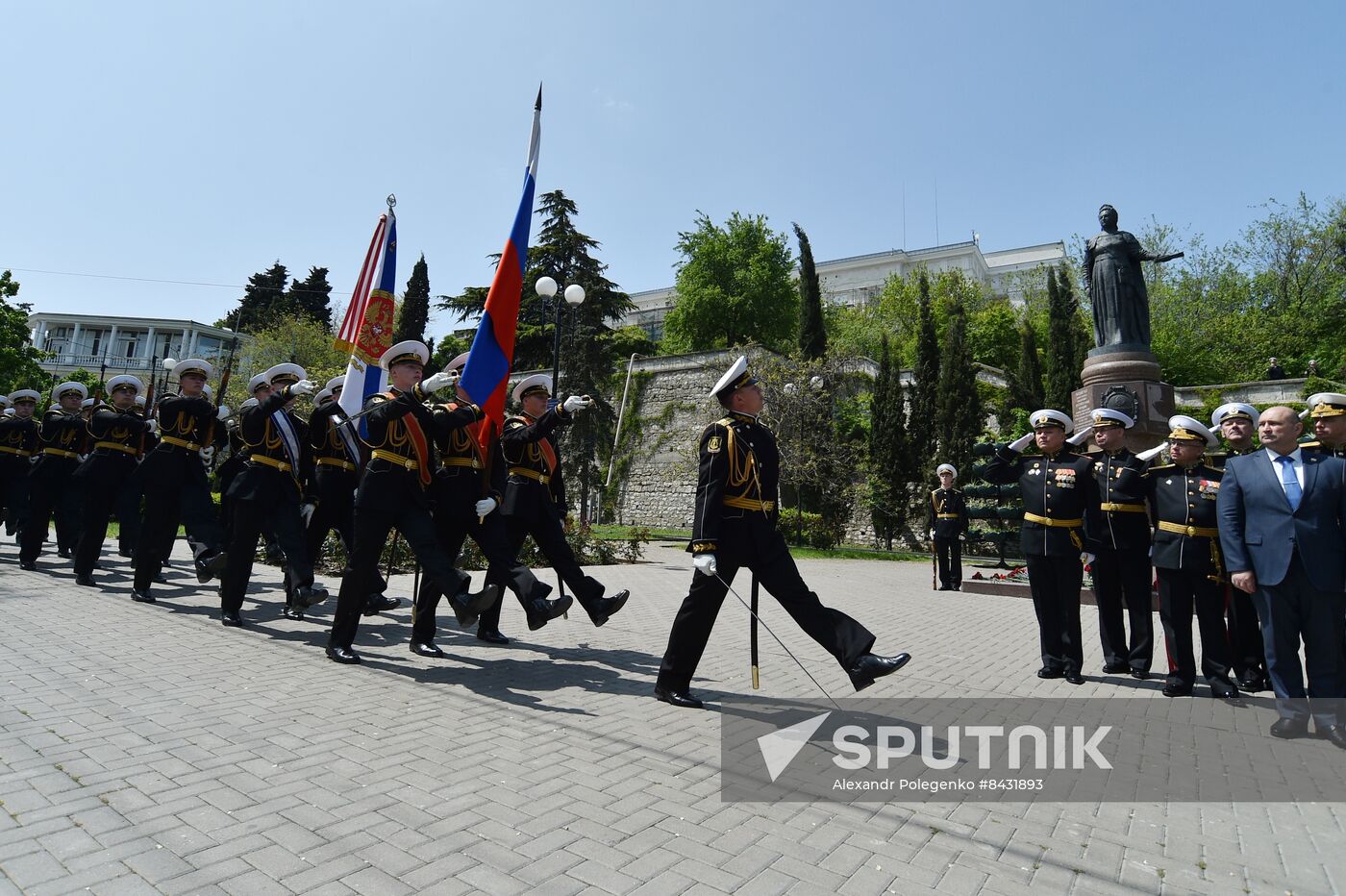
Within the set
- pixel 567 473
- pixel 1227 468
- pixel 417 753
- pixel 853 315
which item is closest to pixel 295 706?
pixel 417 753

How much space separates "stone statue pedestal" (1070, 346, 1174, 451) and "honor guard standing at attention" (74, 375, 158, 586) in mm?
13479

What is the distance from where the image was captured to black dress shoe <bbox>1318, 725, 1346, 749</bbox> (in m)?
4.60

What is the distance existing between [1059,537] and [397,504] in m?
5.39

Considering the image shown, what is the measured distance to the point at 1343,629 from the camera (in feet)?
15.4

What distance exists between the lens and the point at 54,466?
1049 centimetres

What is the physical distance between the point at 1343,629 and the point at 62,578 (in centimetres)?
1299

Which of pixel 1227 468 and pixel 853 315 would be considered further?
pixel 853 315

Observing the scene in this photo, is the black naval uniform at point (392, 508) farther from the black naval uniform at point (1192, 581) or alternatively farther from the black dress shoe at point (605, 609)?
the black naval uniform at point (1192, 581)

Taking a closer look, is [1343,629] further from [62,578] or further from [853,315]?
[853,315]

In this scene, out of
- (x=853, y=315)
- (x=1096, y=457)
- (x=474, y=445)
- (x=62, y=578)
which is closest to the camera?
(x=474, y=445)

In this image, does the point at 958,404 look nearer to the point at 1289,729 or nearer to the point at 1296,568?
the point at 1296,568

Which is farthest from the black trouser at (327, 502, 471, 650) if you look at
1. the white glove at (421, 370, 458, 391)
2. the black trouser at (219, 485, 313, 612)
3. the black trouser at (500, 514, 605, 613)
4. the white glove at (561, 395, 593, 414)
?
the black trouser at (219, 485, 313, 612)

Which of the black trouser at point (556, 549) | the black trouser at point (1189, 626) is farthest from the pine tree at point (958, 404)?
the black trouser at point (556, 549)

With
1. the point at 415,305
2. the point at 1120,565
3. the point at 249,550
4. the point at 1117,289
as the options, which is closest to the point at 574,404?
the point at 249,550
